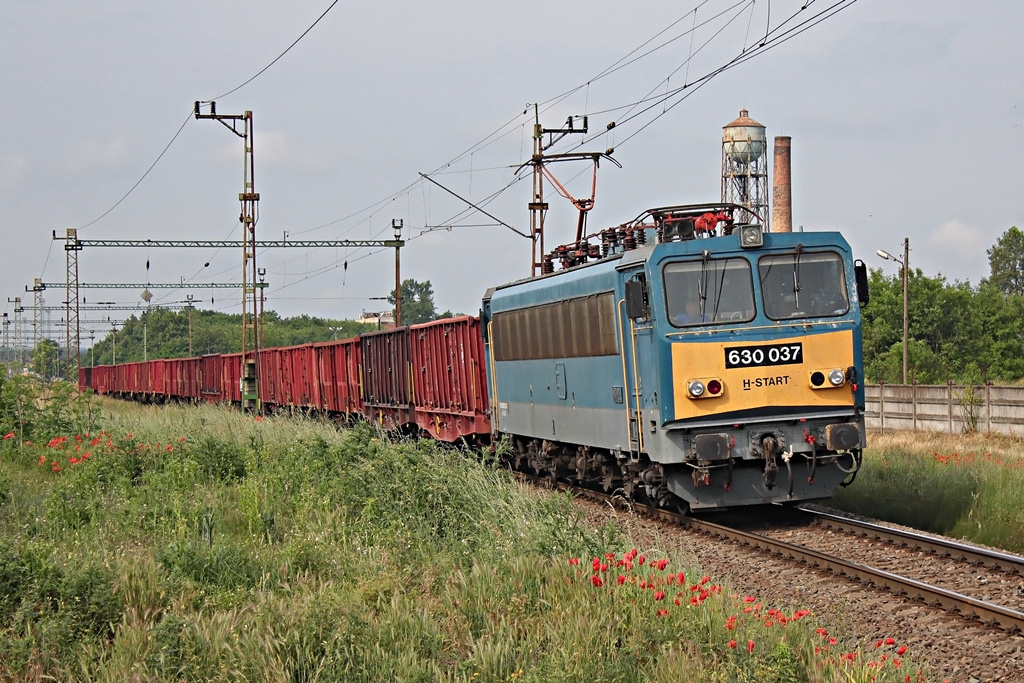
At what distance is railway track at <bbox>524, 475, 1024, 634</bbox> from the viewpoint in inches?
328

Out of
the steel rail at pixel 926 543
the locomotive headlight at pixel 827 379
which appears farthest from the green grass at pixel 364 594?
the locomotive headlight at pixel 827 379

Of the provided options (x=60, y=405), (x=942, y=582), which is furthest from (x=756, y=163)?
(x=942, y=582)

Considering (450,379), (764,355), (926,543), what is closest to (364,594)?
(926,543)

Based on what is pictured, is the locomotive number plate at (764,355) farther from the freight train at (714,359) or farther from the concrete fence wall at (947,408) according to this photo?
the concrete fence wall at (947,408)

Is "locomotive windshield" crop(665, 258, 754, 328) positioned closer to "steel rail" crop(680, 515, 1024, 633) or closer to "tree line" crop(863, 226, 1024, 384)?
"steel rail" crop(680, 515, 1024, 633)

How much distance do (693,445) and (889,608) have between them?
3.65 m

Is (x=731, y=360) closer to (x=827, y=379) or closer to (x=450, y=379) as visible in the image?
(x=827, y=379)

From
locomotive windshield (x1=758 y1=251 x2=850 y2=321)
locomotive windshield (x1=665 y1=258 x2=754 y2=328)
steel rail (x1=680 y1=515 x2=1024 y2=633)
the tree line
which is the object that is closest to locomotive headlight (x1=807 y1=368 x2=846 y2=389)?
locomotive windshield (x1=758 y1=251 x2=850 y2=321)

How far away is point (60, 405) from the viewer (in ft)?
63.1

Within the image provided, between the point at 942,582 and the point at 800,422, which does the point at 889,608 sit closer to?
the point at 942,582

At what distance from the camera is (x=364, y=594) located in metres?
7.88

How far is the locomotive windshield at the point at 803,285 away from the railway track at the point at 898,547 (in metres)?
2.30

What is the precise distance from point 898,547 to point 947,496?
3.16 metres

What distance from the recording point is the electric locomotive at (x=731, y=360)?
1221 cm
